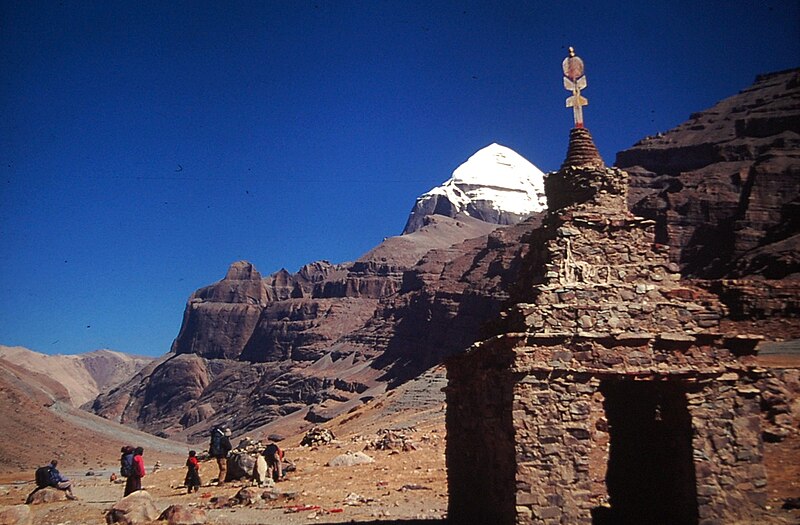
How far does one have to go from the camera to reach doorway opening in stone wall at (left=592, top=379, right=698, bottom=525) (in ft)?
38.6

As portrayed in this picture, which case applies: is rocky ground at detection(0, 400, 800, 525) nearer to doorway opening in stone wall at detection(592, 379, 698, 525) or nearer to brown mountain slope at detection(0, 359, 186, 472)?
doorway opening in stone wall at detection(592, 379, 698, 525)

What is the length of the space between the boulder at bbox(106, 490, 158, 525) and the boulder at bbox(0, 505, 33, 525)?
162cm

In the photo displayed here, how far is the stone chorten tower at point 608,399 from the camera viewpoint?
37.0 feet

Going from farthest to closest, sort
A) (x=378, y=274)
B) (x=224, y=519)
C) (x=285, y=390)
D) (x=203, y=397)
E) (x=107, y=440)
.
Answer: (x=378, y=274)
(x=203, y=397)
(x=285, y=390)
(x=107, y=440)
(x=224, y=519)

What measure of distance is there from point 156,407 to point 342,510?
17777 centimetres

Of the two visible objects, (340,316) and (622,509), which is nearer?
(622,509)

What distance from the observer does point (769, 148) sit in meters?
93.8

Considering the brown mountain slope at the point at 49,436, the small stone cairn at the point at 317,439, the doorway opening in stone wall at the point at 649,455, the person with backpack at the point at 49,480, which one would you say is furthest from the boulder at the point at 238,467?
the brown mountain slope at the point at 49,436

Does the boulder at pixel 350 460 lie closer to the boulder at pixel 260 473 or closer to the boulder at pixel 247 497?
the boulder at pixel 260 473

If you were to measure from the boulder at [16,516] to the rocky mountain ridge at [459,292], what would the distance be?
39.9ft

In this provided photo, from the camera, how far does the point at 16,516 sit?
44.8 feet

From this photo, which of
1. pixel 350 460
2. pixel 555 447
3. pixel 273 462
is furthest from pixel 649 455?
pixel 350 460

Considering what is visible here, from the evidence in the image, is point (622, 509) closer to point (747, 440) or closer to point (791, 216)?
point (747, 440)

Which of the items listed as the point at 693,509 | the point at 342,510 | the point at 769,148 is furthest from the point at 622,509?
the point at 769,148
